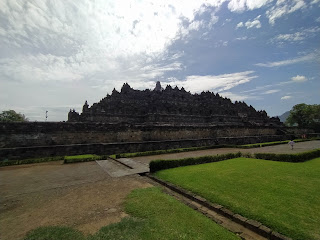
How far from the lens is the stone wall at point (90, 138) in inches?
496

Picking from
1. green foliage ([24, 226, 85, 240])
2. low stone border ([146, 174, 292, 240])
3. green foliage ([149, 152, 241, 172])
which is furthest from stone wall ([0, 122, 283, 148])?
→ green foliage ([24, 226, 85, 240])

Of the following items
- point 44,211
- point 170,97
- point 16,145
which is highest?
point 170,97

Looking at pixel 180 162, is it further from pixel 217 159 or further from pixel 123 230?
pixel 123 230

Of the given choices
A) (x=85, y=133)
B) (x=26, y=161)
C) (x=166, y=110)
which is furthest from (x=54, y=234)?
(x=166, y=110)

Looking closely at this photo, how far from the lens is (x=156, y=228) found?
3344 mm

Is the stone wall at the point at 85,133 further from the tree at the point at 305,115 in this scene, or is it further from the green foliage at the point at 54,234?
the tree at the point at 305,115

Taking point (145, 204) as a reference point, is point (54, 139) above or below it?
above

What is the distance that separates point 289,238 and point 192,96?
41716 millimetres

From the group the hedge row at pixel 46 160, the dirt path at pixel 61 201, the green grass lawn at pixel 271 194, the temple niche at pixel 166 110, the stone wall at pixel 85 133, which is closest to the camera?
the green grass lawn at pixel 271 194

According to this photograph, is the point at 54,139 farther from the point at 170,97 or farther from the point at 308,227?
the point at 170,97

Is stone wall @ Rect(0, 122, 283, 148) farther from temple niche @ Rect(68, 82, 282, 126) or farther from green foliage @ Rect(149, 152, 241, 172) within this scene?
temple niche @ Rect(68, 82, 282, 126)

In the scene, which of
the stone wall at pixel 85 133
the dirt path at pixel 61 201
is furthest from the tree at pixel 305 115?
the dirt path at pixel 61 201

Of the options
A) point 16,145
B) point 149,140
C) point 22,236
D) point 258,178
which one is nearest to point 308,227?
point 258,178

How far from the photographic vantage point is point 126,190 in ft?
19.0
